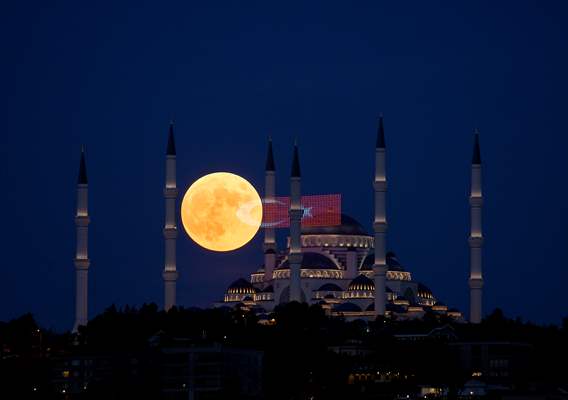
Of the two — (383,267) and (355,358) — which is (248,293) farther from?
(355,358)

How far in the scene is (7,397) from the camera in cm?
9625

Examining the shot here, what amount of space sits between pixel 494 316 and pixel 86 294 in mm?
23388

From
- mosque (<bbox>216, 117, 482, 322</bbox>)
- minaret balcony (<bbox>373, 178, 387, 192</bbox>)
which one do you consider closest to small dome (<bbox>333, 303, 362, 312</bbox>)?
mosque (<bbox>216, 117, 482, 322</bbox>)

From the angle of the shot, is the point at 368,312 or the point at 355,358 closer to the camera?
the point at 355,358

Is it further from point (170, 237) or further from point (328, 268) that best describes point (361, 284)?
point (170, 237)

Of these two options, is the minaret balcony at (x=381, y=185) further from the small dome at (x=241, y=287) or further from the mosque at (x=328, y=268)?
the small dome at (x=241, y=287)

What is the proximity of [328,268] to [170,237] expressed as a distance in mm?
14574

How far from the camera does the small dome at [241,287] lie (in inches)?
5226

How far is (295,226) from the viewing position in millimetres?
120312

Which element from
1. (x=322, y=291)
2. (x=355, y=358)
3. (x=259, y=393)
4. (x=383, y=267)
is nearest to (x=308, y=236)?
(x=322, y=291)

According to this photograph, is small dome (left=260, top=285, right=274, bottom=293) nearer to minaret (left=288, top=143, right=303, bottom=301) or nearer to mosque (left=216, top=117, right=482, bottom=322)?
mosque (left=216, top=117, right=482, bottom=322)

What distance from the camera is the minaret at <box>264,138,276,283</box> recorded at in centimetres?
12912

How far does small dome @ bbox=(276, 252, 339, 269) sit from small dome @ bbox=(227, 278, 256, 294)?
11.0 feet

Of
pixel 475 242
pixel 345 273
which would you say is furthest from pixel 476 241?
pixel 345 273
